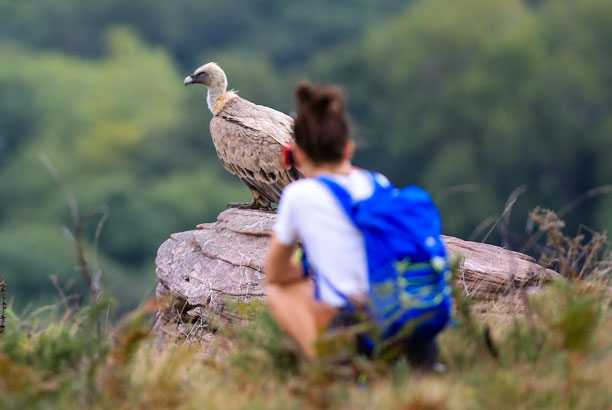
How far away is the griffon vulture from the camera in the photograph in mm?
10422

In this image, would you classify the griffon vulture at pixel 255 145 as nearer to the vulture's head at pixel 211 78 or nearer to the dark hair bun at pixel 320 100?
the vulture's head at pixel 211 78

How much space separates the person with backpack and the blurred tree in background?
107 ft

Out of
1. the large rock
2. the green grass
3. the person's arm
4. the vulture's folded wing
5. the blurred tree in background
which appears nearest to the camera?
the green grass

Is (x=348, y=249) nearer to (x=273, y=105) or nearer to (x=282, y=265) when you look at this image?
(x=282, y=265)

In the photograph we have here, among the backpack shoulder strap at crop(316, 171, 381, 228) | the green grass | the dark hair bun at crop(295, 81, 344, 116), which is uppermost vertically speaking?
the dark hair bun at crop(295, 81, 344, 116)

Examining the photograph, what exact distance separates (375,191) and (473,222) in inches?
1835

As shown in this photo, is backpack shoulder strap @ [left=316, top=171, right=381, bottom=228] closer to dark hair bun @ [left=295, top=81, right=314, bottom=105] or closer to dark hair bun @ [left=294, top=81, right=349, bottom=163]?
dark hair bun @ [left=294, top=81, right=349, bottom=163]

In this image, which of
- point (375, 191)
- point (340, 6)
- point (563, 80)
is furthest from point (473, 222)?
point (340, 6)

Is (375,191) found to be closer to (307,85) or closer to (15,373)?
(307,85)

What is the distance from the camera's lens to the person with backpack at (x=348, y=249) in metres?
4.82

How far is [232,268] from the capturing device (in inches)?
344

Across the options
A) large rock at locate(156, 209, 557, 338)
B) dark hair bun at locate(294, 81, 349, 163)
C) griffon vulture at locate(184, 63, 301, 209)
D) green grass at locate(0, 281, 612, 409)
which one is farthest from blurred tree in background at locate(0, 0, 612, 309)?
dark hair bun at locate(294, 81, 349, 163)

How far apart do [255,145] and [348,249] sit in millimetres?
5845

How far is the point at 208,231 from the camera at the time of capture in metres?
9.56
